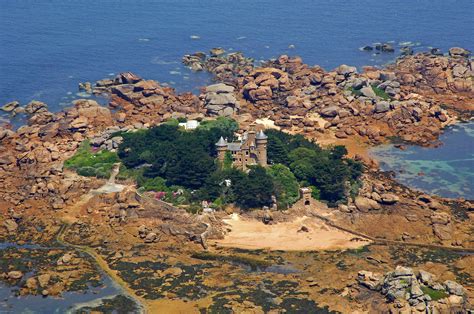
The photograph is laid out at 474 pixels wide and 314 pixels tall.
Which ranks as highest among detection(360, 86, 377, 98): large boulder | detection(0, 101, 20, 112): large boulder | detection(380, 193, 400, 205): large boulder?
detection(360, 86, 377, 98): large boulder

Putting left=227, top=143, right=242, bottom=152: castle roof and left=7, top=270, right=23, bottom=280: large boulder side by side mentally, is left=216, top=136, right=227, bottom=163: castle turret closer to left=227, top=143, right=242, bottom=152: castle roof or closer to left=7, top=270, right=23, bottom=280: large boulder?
left=227, top=143, right=242, bottom=152: castle roof

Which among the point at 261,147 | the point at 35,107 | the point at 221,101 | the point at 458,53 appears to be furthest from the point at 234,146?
the point at 458,53

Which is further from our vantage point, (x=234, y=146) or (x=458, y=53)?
(x=458, y=53)

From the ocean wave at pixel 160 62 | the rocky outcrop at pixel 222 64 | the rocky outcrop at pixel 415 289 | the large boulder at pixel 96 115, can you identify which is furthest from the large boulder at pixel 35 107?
the rocky outcrop at pixel 415 289

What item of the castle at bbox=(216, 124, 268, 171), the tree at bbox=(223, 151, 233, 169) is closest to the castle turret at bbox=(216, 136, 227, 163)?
the castle at bbox=(216, 124, 268, 171)

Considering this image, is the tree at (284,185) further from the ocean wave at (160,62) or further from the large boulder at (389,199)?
the ocean wave at (160,62)

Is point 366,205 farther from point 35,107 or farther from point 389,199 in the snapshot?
point 35,107
